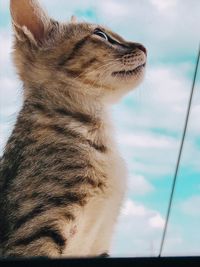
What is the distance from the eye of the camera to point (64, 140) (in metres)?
1.49

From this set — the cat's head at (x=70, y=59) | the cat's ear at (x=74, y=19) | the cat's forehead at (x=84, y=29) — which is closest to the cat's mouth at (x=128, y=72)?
the cat's head at (x=70, y=59)

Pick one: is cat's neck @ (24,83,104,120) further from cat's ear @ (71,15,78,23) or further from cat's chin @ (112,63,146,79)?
cat's ear @ (71,15,78,23)

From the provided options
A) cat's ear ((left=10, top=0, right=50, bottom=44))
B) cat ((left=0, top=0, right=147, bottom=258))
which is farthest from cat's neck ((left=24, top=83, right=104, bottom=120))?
cat's ear ((left=10, top=0, right=50, bottom=44))

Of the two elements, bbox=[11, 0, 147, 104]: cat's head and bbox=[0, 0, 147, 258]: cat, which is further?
bbox=[11, 0, 147, 104]: cat's head

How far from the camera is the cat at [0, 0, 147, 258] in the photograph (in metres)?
1.34

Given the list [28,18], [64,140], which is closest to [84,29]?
[28,18]

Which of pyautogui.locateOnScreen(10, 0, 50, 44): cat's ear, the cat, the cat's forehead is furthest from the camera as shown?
the cat's forehead

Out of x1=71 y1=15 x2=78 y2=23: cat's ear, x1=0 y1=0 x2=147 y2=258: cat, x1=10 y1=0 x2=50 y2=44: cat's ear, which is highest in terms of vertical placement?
x1=71 y1=15 x2=78 y2=23: cat's ear

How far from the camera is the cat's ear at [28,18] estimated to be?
1.54m

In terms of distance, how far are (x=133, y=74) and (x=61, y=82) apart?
21 cm

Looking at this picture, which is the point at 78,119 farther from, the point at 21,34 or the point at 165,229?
the point at 165,229

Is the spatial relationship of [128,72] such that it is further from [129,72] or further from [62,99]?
[62,99]

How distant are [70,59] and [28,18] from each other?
0.16 m

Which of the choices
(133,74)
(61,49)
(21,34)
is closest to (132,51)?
(133,74)
